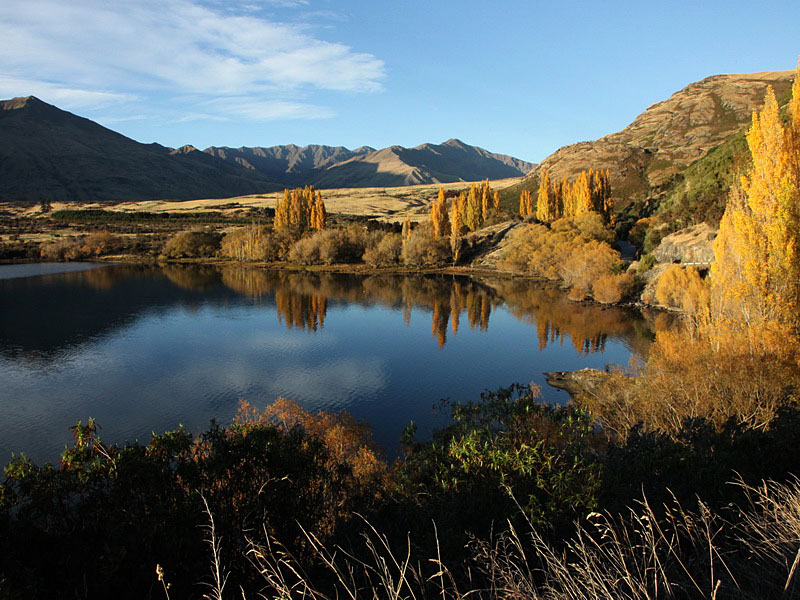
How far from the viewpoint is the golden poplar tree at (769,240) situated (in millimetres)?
19203

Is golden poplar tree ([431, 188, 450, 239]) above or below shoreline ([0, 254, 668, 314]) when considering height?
above

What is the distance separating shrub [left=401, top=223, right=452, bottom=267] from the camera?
96.2 metres

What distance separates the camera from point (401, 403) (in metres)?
27.8

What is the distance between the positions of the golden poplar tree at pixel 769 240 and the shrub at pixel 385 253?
258 ft

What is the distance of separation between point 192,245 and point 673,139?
156 meters

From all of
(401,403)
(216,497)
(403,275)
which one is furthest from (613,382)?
(403,275)

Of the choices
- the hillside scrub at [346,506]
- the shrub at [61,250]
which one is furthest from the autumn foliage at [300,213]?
the hillside scrub at [346,506]

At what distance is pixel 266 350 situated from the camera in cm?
3916

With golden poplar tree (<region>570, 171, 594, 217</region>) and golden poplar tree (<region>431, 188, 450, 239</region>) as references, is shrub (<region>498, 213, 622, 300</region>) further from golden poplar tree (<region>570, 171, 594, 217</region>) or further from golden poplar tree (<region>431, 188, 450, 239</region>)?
golden poplar tree (<region>431, 188, 450, 239</region>)

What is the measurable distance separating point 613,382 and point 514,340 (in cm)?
1724

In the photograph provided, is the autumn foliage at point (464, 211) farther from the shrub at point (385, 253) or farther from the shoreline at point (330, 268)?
the shoreline at point (330, 268)

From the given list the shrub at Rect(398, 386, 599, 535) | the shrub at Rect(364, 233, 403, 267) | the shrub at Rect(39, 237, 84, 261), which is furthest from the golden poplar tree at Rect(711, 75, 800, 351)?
the shrub at Rect(39, 237, 84, 261)

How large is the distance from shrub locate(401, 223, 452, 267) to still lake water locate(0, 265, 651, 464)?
966 inches

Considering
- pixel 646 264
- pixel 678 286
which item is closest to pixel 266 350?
pixel 678 286
